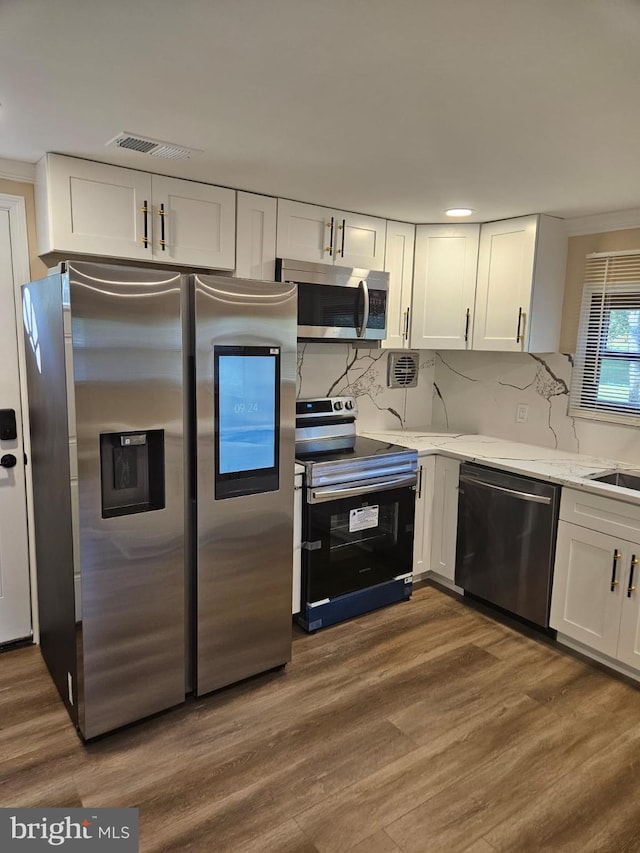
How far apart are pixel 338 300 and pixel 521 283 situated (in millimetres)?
1089

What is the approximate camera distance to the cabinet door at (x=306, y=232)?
302 cm

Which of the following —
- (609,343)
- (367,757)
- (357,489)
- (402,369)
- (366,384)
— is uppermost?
(609,343)

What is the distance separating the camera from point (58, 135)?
2.13 metres

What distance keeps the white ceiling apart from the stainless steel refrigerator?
54 cm

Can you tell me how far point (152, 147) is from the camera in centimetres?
222

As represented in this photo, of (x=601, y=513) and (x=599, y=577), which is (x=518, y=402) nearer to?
(x=601, y=513)

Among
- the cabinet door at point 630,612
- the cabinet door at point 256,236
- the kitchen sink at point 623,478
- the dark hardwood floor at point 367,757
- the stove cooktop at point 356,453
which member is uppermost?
the cabinet door at point 256,236

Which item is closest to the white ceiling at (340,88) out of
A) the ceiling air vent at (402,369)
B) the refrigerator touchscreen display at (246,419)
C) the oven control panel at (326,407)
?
the refrigerator touchscreen display at (246,419)

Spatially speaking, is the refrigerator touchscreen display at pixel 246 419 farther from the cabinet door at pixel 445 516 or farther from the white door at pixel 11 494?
the cabinet door at pixel 445 516

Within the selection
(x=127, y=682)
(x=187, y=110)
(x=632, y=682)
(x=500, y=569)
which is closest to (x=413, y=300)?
(x=500, y=569)

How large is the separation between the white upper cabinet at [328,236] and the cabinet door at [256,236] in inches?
2.1

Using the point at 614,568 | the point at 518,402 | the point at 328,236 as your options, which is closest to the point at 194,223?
the point at 328,236

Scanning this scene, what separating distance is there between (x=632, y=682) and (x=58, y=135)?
3412 millimetres

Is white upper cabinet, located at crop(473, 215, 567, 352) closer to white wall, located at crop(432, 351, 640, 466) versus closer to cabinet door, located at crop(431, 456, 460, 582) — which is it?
white wall, located at crop(432, 351, 640, 466)
